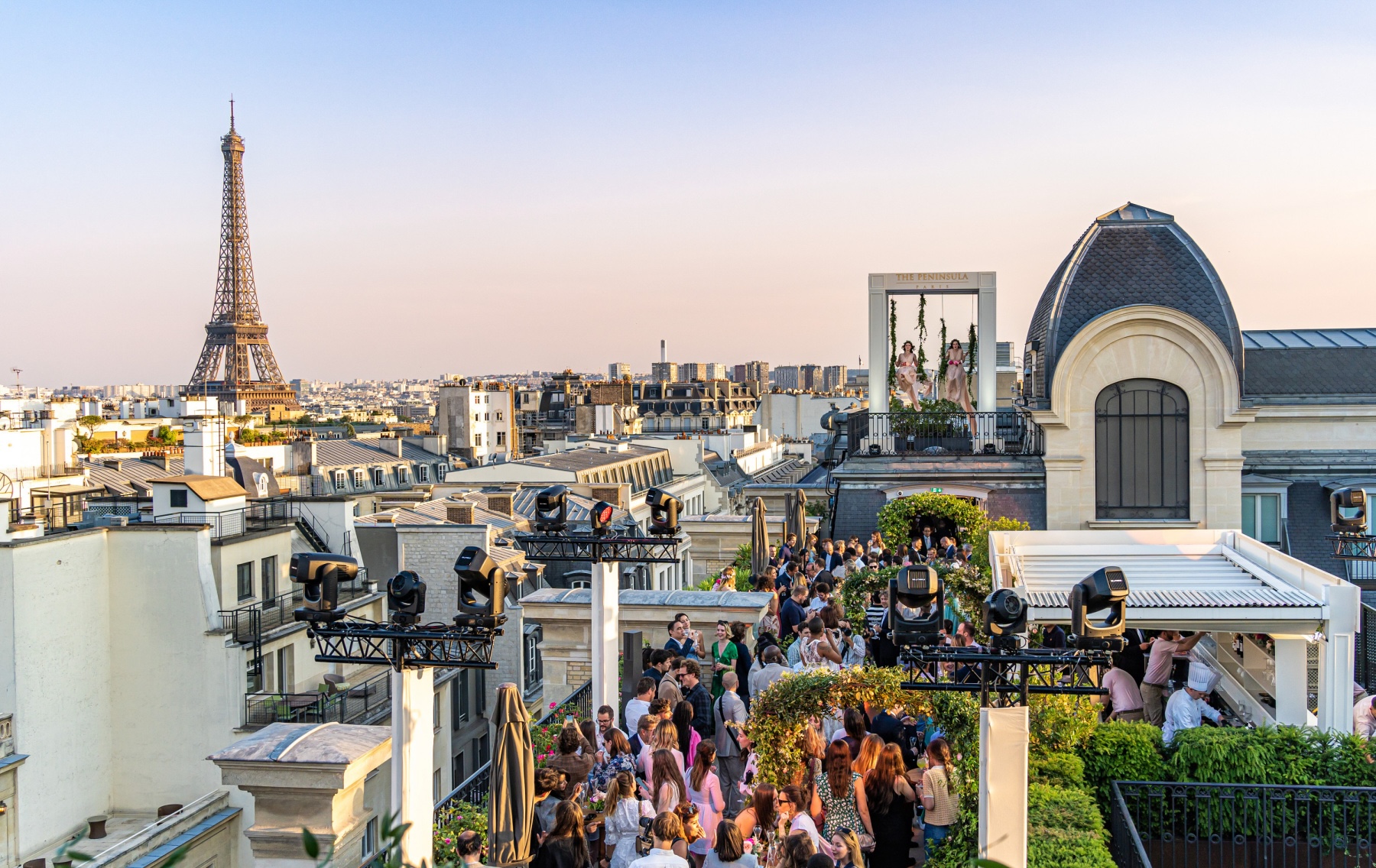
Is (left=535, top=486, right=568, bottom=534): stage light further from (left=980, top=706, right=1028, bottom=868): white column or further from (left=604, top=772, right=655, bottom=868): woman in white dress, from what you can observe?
(left=980, top=706, right=1028, bottom=868): white column

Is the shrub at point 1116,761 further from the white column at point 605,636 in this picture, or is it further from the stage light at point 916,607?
the white column at point 605,636

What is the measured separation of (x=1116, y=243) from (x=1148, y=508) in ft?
18.1

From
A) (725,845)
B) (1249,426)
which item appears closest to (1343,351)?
(1249,426)

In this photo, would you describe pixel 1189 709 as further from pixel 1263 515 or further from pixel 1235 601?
pixel 1263 515

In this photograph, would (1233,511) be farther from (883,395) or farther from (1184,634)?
(1184,634)

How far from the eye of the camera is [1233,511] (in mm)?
23391

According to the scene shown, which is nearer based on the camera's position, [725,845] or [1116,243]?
[725,845]

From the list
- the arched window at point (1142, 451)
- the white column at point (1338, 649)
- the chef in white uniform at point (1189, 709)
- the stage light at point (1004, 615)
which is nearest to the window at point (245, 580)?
the arched window at point (1142, 451)

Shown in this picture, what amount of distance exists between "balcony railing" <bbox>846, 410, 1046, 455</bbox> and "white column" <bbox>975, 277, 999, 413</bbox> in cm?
42

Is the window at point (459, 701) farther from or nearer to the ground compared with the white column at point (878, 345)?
nearer to the ground

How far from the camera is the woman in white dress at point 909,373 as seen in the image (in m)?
25.1

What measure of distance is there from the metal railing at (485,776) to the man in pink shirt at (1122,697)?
5.71 m

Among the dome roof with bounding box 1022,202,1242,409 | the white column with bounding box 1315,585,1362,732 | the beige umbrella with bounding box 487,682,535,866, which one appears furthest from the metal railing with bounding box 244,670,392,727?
the white column with bounding box 1315,585,1362,732

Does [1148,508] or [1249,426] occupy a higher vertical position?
[1249,426]
